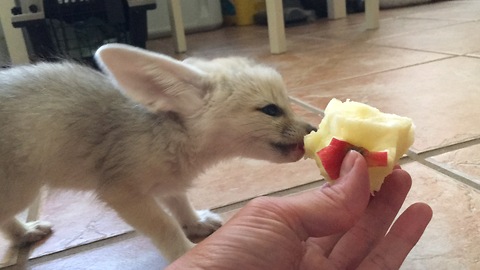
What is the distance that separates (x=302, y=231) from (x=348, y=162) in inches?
4.8

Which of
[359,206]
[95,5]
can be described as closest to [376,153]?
[359,206]

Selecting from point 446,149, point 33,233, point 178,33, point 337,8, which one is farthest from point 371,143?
point 337,8

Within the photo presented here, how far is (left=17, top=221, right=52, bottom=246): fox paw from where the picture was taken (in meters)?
1.35

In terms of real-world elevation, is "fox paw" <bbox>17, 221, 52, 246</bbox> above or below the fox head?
below

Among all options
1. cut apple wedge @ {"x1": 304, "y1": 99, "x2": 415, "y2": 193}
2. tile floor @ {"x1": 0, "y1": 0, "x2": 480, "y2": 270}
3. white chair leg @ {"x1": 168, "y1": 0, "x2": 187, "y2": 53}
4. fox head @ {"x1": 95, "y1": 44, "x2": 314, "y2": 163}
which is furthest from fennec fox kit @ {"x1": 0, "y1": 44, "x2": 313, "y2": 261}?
white chair leg @ {"x1": 168, "y1": 0, "x2": 187, "y2": 53}

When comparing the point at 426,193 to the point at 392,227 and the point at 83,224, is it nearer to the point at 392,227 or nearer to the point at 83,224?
the point at 392,227

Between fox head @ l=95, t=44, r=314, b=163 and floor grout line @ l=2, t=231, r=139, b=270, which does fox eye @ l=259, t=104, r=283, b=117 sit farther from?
floor grout line @ l=2, t=231, r=139, b=270

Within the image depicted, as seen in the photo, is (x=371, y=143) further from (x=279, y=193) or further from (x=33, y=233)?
(x=33, y=233)

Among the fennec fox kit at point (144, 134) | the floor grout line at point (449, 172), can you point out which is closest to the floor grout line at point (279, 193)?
the fennec fox kit at point (144, 134)

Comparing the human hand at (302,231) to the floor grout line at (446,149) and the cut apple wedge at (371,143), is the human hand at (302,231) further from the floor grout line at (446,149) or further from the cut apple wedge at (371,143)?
the floor grout line at (446,149)

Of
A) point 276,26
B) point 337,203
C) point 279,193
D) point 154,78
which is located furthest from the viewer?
point 276,26

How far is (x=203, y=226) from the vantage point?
4.26 feet

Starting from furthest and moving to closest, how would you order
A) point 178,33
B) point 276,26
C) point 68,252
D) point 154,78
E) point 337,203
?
point 178,33 < point 276,26 < point 68,252 < point 154,78 < point 337,203

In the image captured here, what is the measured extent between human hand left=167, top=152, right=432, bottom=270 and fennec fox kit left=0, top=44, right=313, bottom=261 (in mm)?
362
